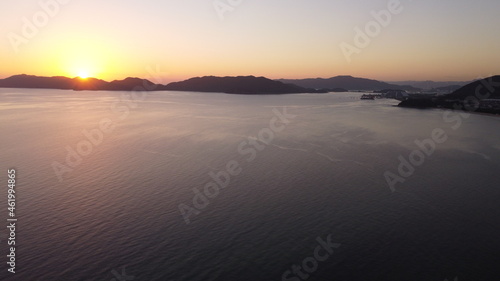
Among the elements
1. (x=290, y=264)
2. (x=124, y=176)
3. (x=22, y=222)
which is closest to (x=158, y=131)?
(x=124, y=176)

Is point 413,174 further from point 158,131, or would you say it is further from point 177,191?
point 158,131

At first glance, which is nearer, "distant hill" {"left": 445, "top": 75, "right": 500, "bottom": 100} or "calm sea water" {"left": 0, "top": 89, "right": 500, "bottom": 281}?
"calm sea water" {"left": 0, "top": 89, "right": 500, "bottom": 281}
